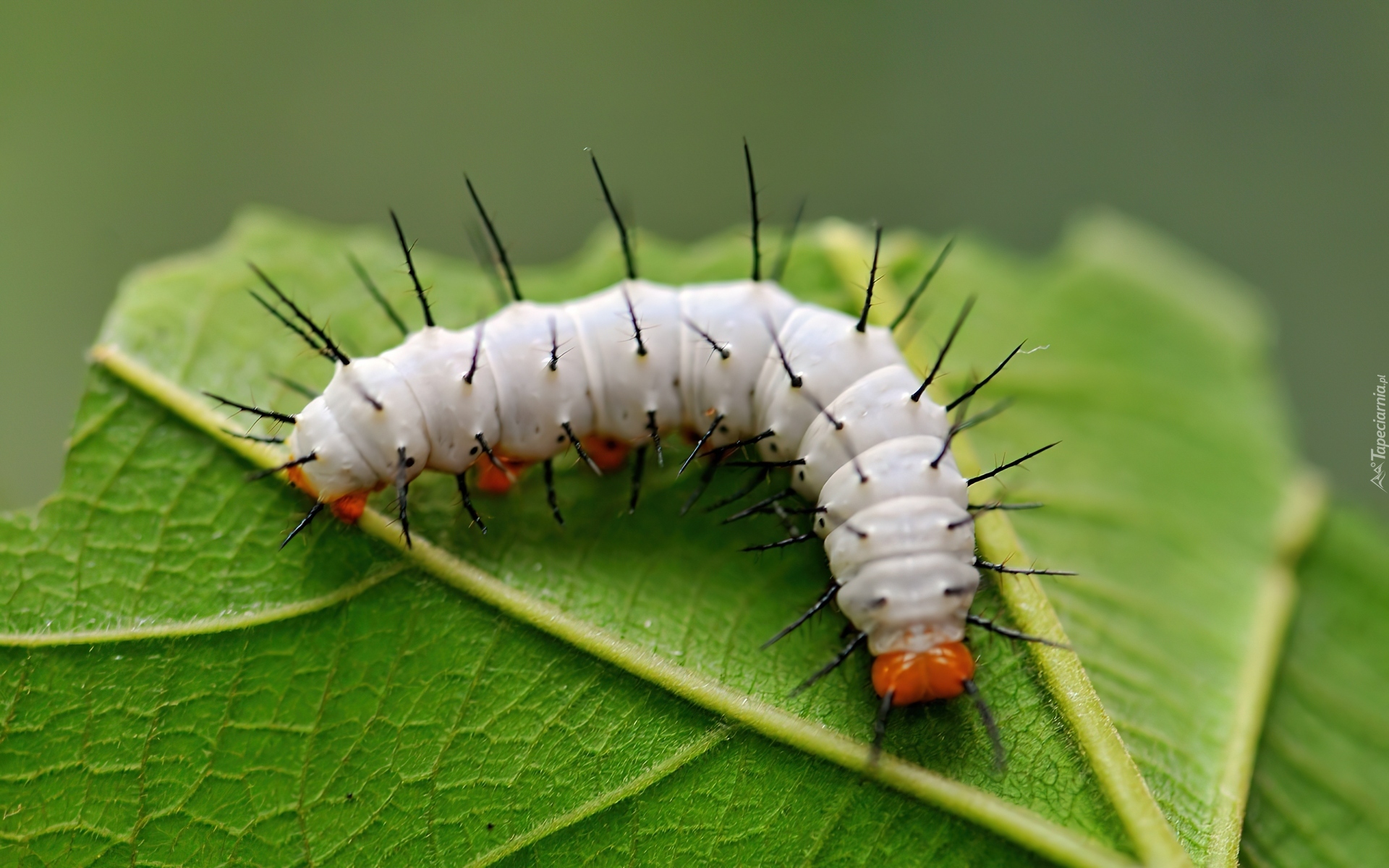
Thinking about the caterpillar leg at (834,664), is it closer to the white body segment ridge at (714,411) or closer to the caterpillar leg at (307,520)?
the white body segment ridge at (714,411)

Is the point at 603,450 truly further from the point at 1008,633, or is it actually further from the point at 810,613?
the point at 1008,633

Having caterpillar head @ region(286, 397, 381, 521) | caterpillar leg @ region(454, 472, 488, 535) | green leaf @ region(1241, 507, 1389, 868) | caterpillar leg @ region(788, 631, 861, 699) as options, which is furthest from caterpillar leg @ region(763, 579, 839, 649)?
green leaf @ region(1241, 507, 1389, 868)

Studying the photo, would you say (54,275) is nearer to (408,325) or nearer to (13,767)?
(408,325)

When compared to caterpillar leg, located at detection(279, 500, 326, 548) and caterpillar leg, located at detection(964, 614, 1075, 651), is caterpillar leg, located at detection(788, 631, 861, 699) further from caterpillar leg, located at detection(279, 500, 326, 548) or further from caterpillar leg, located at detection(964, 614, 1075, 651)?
caterpillar leg, located at detection(279, 500, 326, 548)

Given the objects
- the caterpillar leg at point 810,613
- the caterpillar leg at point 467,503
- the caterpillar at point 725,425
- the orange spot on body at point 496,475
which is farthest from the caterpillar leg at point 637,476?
the caterpillar leg at point 810,613

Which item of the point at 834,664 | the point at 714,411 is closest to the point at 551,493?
the point at 714,411
